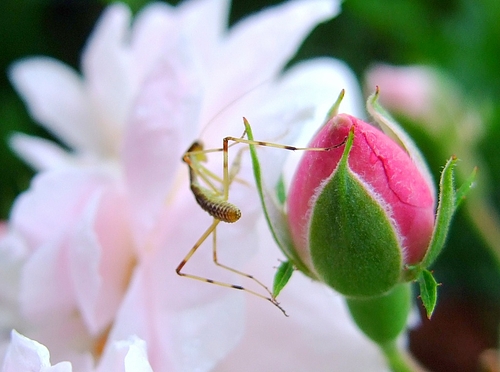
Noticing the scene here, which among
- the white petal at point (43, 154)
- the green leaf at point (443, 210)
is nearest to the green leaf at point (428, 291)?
the green leaf at point (443, 210)

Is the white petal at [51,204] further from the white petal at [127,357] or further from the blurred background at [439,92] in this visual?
the blurred background at [439,92]

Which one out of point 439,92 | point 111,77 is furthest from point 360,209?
point 439,92

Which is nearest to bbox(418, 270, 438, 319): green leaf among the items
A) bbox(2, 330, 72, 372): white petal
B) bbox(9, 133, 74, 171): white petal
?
bbox(2, 330, 72, 372): white petal

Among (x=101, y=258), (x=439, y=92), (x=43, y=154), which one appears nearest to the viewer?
(x=101, y=258)

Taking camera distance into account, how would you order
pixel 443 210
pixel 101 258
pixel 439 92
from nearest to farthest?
pixel 443 210
pixel 101 258
pixel 439 92

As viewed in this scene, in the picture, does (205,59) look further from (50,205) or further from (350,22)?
(350,22)

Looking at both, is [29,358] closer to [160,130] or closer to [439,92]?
[160,130]
